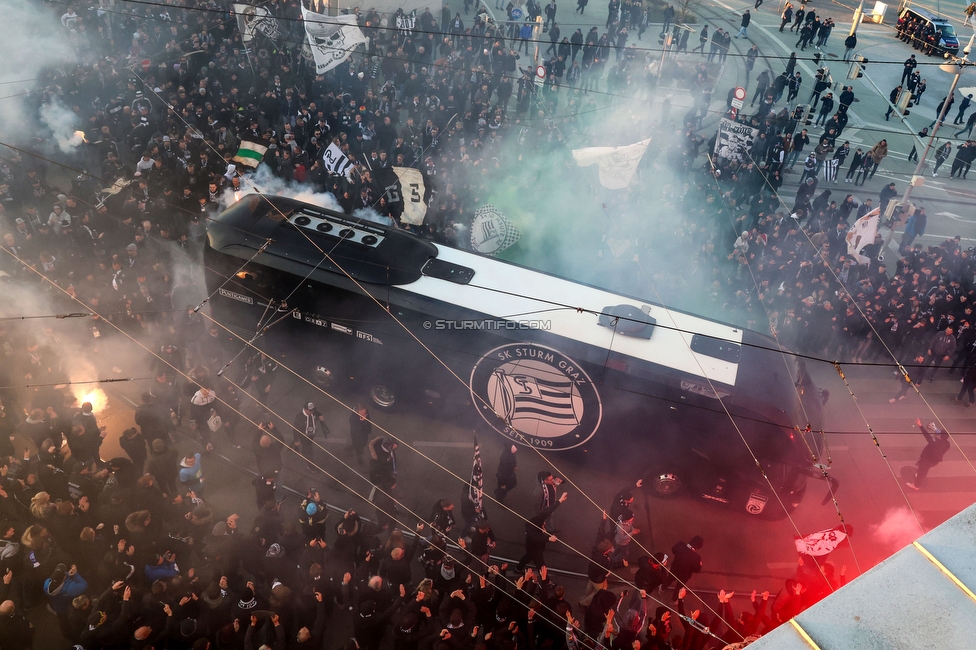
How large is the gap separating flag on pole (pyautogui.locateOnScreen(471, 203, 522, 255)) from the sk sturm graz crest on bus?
3990 millimetres

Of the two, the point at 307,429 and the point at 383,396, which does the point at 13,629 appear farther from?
the point at 383,396

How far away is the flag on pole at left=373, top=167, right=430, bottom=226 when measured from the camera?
13453mm

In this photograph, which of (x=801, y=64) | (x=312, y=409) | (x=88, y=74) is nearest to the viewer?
(x=312, y=409)

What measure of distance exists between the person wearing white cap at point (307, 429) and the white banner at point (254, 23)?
608 inches

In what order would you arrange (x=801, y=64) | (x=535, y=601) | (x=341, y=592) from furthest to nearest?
(x=801, y=64), (x=341, y=592), (x=535, y=601)

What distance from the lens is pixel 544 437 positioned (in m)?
9.93

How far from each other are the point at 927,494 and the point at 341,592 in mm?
9667

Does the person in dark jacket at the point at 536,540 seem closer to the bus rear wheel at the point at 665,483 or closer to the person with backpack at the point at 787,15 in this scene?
the bus rear wheel at the point at 665,483

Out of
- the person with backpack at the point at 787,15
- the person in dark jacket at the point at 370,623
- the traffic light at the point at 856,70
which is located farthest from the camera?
the person with backpack at the point at 787,15

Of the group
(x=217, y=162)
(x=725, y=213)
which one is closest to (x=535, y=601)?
(x=725, y=213)

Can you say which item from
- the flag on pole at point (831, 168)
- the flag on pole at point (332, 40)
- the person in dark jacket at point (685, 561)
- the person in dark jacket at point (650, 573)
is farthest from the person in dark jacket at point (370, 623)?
the flag on pole at point (831, 168)

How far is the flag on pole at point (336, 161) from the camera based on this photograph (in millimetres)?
13384

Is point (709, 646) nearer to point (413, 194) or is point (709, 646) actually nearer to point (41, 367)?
point (413, 194)

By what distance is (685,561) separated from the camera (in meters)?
8.20
